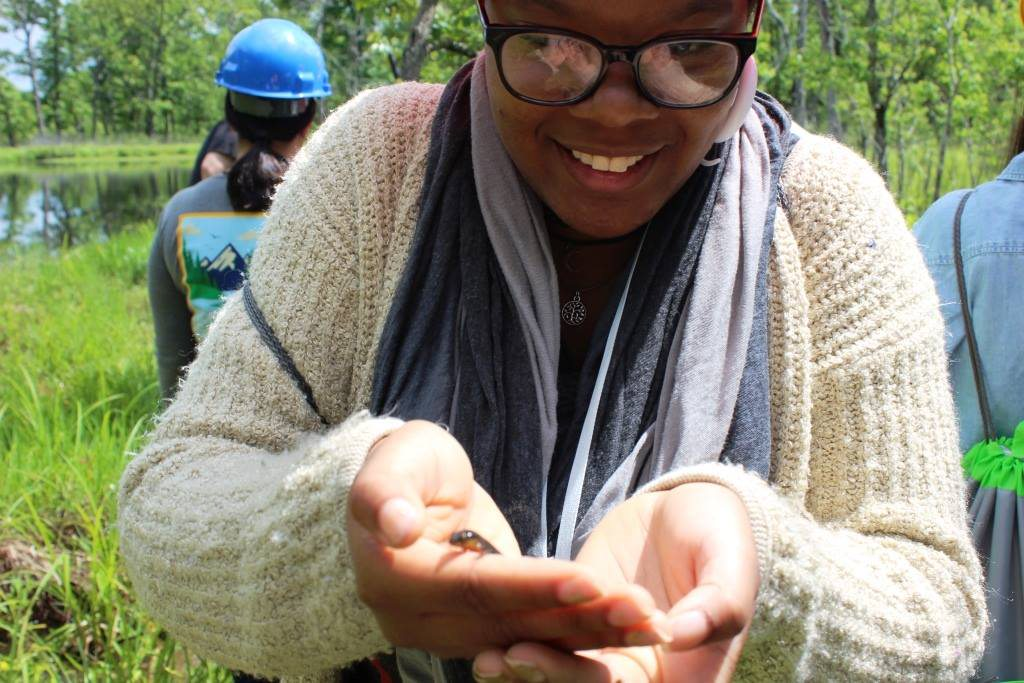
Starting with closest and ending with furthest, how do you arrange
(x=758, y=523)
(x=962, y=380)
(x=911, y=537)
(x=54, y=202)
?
1. (x=758, y=523)
2. (x=911, y=537)
3. (x=962, y=380)
4. (x=54, y=202)

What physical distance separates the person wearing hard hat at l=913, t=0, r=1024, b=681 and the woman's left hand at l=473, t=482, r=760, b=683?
121 centimetres

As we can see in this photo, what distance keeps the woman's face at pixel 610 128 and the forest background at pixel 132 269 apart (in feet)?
5.38

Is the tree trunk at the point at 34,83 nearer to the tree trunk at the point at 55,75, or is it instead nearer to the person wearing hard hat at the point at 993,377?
the tree trunk at the point at 55,75

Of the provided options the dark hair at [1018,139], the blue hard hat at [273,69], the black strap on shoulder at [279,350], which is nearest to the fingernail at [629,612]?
the black strap on shoulder at [279,350]

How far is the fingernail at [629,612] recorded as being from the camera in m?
0.74

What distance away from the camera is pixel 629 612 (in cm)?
75

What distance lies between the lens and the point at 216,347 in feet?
4.19

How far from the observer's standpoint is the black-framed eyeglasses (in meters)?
1.13

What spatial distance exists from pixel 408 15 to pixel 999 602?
5.01 metres

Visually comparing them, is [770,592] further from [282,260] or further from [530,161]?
[282,260]

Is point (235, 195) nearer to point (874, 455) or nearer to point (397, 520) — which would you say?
point (874, 455)

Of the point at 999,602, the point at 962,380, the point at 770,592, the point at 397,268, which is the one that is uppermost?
the point at 397,268

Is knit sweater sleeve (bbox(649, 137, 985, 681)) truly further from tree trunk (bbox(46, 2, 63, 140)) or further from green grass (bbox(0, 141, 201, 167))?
tree trunk (bbox(46, 2, 63, 140))

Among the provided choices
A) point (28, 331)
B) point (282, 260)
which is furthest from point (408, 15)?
point (282, 260)
